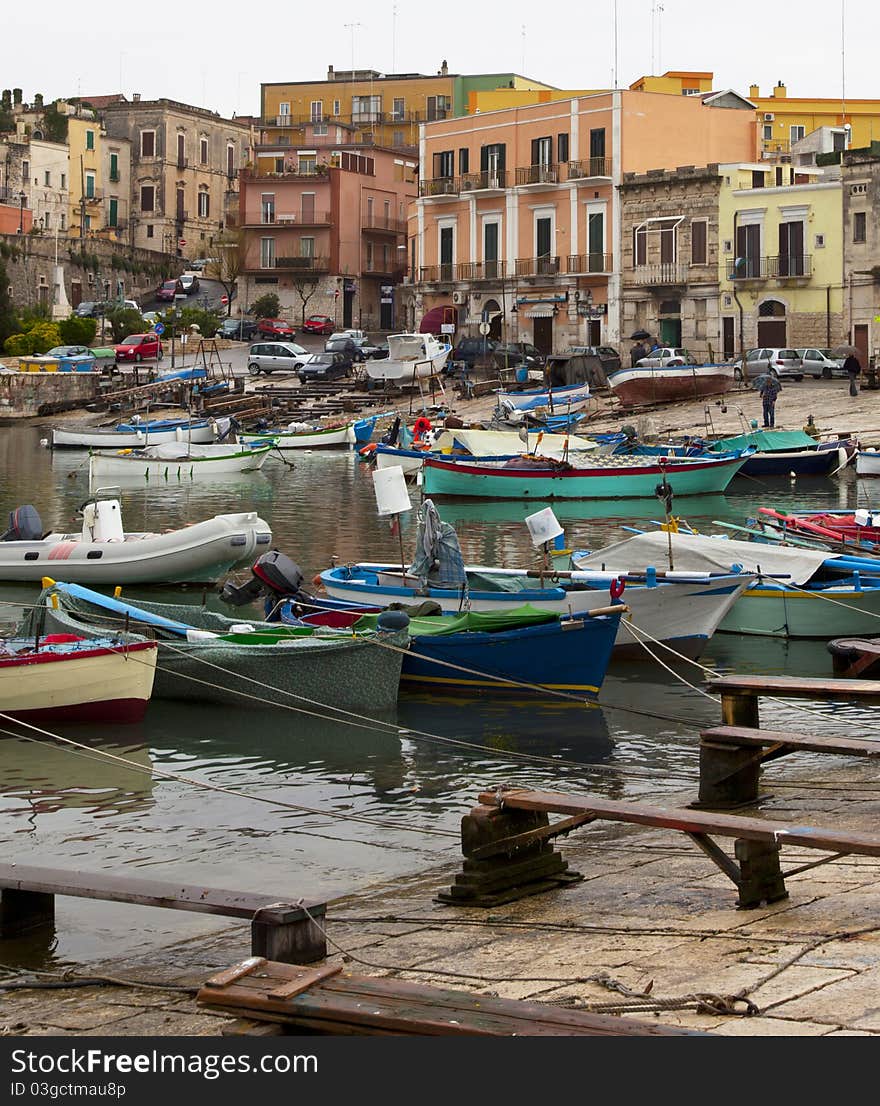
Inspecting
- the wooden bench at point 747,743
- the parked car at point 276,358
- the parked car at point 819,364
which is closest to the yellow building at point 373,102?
the parked car at point 276,358

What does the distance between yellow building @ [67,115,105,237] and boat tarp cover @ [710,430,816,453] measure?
5175 centimetres

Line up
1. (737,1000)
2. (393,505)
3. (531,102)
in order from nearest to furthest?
(737,1000)
(393,505)
(531,102)

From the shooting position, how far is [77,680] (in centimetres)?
1644

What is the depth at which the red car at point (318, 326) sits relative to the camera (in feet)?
254

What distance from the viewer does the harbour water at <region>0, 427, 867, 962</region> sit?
12023 millimetres

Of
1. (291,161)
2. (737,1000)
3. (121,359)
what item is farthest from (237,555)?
(291,161)

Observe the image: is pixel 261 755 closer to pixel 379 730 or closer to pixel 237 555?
pixel 379 730

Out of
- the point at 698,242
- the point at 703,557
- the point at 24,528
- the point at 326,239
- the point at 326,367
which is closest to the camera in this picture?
the point at 703,557

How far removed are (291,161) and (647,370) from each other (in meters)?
36.8

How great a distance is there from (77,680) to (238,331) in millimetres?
61290

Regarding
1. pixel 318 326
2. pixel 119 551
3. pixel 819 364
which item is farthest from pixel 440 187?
pixel 119 551

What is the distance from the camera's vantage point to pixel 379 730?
16.8m

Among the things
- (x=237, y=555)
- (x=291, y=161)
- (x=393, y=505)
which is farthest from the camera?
(x=291, y=161)

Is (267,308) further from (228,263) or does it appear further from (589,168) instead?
(589,168)
